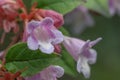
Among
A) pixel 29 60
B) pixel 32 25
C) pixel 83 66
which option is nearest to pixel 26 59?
pixel 29 60

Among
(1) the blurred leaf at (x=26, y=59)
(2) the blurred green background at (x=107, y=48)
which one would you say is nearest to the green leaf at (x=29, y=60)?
A: (1) the blurred leaf at (x=26, y=59)

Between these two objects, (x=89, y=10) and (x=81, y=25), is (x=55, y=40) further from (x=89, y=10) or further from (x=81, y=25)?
(x=81, y=25)

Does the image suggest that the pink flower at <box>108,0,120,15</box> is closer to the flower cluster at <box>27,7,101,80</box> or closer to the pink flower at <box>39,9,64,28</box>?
the flower cluster at <box>27,7,101,80</box>

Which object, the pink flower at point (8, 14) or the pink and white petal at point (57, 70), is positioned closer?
the pink and white petal at point (57, 70)

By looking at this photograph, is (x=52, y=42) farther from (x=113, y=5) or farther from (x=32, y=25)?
(x=113, y=5)

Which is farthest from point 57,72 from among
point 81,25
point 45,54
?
point 81,25

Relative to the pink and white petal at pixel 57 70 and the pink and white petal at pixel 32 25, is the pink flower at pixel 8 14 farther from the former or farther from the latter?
the pink and white petal at pixel 57 70
